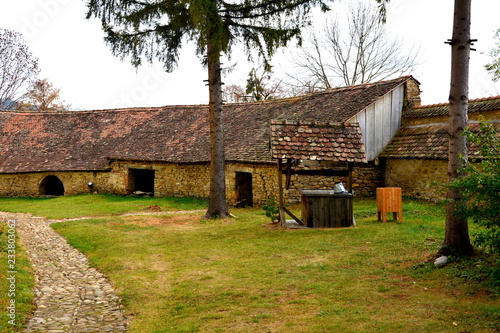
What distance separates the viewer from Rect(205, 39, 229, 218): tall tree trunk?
48.1 ft

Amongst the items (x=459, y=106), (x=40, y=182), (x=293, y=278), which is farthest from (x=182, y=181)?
(x=459, y=106)

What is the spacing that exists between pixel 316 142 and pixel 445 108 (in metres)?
7.81

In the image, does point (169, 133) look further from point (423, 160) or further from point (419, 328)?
point (419, 328)

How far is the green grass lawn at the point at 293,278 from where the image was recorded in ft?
18.3

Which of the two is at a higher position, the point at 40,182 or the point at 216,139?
the point at 216,139

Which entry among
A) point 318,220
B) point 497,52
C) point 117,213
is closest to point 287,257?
point 318,220

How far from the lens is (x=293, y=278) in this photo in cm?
765

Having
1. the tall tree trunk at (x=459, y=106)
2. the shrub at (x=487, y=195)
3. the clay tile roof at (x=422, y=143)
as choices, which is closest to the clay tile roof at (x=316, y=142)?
the tall tree trunk at (x=459, y=106)

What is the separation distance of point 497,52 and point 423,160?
13202mm

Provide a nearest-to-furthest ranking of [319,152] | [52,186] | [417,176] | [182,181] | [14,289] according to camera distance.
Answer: [14,289] < [319,152] < [417,176] < [182,181] < [52,186]

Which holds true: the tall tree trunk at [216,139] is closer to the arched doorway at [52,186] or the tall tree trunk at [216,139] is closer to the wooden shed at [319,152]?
the wooden shed at [319,152]

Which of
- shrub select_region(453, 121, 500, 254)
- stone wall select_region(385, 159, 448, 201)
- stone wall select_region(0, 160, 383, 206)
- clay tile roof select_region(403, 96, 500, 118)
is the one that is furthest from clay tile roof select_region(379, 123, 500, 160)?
shrub select_region(453, 121, 500, 254)

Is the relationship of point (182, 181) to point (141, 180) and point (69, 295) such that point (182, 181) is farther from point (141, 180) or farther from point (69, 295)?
point (69, 295)

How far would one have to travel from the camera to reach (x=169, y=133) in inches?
987
